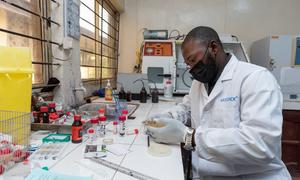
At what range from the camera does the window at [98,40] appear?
2230mm

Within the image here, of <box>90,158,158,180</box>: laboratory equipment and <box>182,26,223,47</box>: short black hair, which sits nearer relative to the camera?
<box>90,158,158,180</box>: laboratory equipment

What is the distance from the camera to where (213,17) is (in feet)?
11.0

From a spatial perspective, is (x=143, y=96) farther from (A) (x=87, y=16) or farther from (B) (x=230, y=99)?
(B) (x=230, y=99)

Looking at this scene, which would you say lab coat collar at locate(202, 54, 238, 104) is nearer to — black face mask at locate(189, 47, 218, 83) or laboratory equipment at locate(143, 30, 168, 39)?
black face mask at locate(189, 47, 218, 83)

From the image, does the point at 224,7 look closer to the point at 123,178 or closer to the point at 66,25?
the point at 66,25

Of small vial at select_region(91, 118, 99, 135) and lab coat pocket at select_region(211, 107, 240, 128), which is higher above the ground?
lab coat pocket at select_region(211, 107, 240, 128)

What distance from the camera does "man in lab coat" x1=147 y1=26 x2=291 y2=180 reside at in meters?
0.86

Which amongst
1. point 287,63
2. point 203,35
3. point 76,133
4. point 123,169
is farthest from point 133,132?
point 287,63

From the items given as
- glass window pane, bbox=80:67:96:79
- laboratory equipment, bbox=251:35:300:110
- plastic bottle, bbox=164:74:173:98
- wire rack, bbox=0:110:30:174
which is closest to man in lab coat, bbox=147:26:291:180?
wire rack, bbox=0:110:30:174

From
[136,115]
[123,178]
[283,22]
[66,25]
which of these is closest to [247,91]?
[123,178]

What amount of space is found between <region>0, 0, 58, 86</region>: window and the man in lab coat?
3.12ft

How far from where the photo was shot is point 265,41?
9.06ft

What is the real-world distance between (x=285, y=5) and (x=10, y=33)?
3.66 meters

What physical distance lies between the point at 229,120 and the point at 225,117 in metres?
0.02
